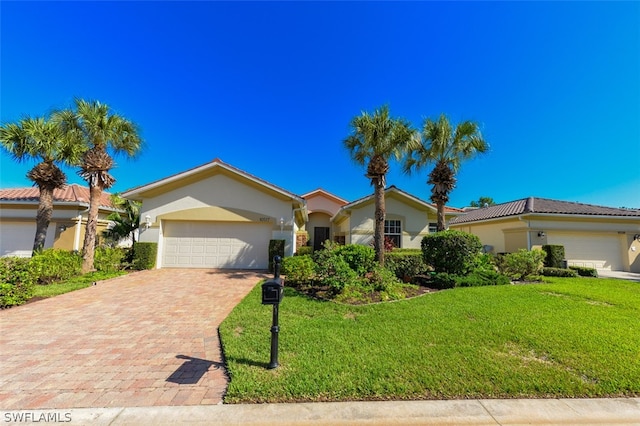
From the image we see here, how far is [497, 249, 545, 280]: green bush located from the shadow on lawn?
1248 centimetres

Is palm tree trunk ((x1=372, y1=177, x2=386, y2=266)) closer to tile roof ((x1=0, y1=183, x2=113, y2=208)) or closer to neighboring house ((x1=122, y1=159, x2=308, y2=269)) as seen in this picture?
neighboring house ((x1=122, y1=159, x2=308, y2=269))

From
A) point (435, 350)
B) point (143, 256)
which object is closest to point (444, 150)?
Result: point (435, 350)

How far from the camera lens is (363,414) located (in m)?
2.88

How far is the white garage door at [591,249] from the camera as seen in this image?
16.3m

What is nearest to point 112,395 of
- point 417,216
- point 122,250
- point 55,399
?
point 55,399

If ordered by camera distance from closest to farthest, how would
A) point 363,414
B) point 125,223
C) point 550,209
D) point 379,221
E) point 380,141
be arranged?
point 363,414 → point 379,221 → point 380,141 → point 125,223 → point 550,209

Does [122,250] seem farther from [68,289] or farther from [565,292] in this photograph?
[565,292]

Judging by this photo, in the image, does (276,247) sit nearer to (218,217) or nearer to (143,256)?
(218,217)

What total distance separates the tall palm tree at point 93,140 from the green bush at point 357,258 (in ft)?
37.4

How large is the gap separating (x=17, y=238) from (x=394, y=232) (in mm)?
22880

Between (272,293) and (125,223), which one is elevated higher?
(125,223)

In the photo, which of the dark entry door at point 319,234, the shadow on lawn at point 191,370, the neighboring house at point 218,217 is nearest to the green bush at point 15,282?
the neighboring house at point 218,217

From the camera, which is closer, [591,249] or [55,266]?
[55,266]

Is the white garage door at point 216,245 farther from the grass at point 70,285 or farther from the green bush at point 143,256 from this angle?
the grass at point 70,285
